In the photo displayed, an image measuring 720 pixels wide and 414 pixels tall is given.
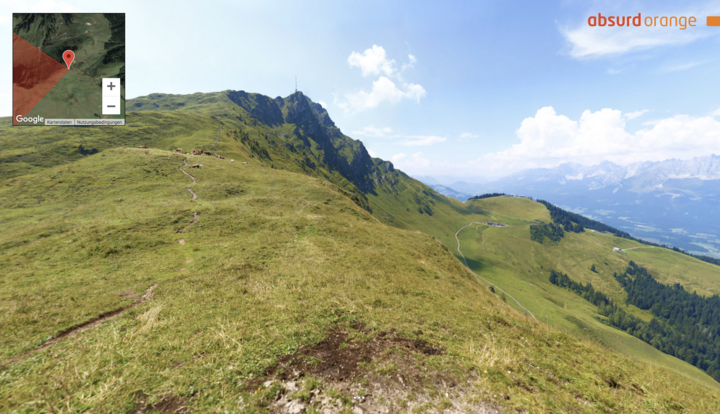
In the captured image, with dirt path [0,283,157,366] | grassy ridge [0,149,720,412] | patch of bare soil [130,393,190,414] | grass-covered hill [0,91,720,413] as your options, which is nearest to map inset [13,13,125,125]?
grass-covered hill [0,91,720,413]

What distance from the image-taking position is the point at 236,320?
12477 millimetres

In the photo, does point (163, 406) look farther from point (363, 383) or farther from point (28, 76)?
Answer: point (28, 76)

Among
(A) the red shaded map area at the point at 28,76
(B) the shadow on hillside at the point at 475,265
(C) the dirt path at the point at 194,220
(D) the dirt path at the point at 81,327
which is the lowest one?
(B) the shadow on hillside at the point at 475,265

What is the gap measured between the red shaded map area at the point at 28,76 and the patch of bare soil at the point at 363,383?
122519 mm

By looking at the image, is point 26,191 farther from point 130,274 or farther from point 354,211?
point 354,211

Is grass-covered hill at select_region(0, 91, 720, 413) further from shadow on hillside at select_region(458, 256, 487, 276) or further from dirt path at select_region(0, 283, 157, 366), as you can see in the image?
shadow on hillside at select_region(458, 256, 487, 276)

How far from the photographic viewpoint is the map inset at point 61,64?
78.1 m

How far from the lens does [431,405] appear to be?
315 inches

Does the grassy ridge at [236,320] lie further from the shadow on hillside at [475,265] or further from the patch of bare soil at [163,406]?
the shadow on hillside at [475,265]

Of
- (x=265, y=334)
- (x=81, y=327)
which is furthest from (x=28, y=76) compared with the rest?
(x=265, y=334)

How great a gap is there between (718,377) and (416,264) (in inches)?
8547

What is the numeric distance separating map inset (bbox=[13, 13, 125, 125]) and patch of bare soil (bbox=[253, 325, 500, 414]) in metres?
113

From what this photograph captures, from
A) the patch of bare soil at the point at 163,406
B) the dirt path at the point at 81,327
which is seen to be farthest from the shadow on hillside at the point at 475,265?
the patch of bare soil at the point at 163,406

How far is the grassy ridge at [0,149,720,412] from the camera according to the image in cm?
860
